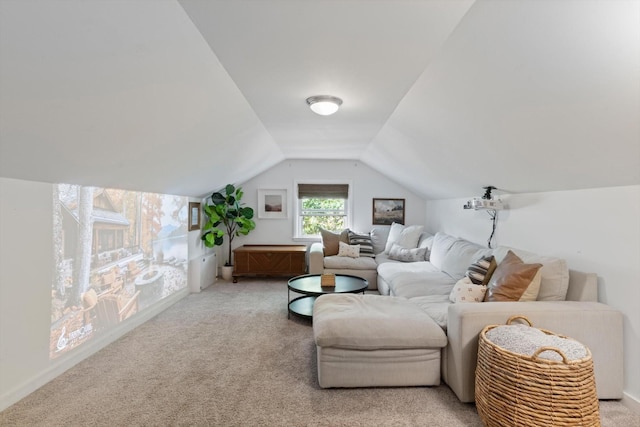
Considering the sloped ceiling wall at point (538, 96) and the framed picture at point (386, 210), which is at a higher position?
the sloped ceiling wall at point (538, 96)

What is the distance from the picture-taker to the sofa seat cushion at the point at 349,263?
5.12 m

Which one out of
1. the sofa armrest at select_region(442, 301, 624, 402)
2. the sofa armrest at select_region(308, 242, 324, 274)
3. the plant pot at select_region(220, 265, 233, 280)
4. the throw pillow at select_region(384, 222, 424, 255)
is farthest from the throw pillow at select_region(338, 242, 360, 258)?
the sofa armrest at select_region(442, 301, 624, 402)

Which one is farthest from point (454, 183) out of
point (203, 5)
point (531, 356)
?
point (203, 5)

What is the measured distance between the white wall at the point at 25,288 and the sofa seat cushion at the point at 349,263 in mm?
3284

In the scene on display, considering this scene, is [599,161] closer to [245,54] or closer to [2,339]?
[245,54]

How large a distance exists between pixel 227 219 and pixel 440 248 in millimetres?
3384

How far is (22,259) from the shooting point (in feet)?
7.45

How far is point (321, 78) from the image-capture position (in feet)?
7.89

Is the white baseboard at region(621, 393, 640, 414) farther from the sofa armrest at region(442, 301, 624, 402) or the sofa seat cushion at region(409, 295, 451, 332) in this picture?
the sofa seat cushion at region(409, 295, 451, 332)

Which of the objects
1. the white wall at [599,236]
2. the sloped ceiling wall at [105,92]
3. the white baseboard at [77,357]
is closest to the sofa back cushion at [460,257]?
the white wall at [599,236]

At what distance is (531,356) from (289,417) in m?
1.38

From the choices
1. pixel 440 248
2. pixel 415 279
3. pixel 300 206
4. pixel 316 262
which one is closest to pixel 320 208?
pixel 300 206

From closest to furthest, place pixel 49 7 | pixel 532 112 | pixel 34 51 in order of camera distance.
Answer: pixel 49 7
pixel 34 51
pixel 532 112

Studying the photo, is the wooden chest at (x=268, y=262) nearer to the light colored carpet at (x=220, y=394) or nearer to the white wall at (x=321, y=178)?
the white wall at (x=321, y=178)
